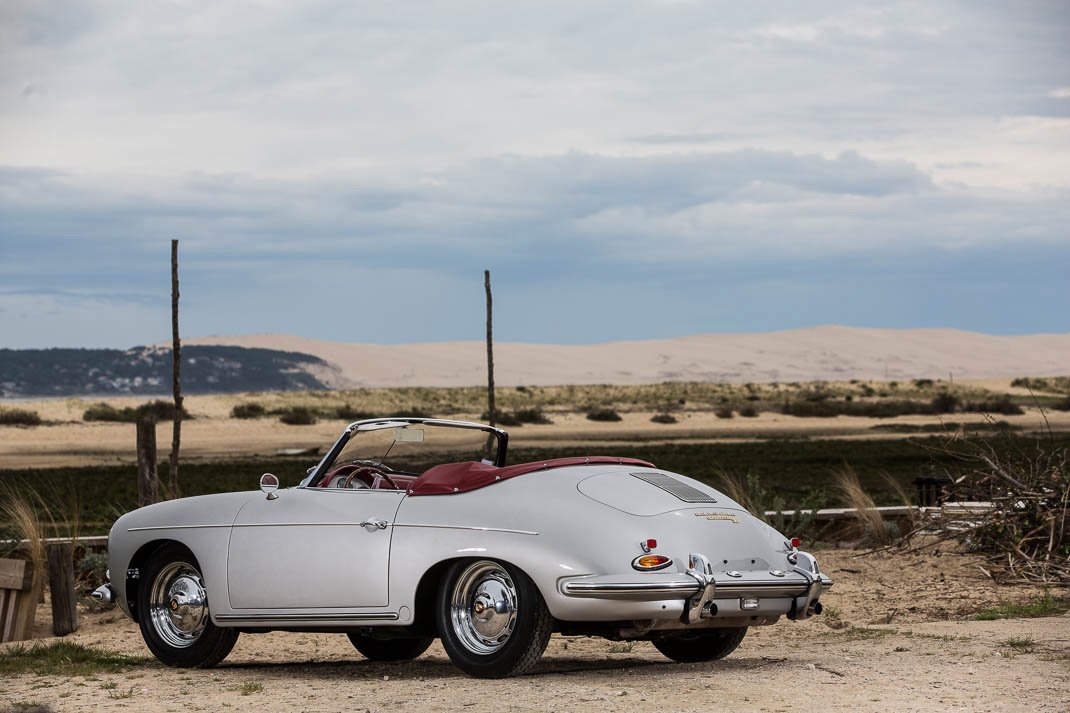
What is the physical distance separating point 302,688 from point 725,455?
109 feet

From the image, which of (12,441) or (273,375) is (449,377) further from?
(12,441)

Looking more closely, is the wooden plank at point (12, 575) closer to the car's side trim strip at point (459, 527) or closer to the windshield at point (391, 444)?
the windshield at point (391, 444)

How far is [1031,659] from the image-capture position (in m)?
9.28

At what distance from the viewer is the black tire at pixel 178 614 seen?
9875mm

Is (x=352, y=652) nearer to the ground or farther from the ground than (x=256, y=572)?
nearer to the ground

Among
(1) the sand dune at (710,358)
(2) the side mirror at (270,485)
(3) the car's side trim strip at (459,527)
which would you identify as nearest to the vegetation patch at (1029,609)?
(3) the car's side trim strip at (459,527)

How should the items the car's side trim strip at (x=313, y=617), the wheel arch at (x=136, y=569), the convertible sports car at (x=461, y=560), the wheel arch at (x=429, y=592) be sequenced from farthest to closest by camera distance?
the wheel arch at (x=136, y=569) → the car's side trim strip at (x=313, y=617) → the wheel arch at (x=429, y=592) → the convertible sports car at (x=461, y=560)

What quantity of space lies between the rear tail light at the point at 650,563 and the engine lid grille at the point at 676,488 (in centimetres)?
63

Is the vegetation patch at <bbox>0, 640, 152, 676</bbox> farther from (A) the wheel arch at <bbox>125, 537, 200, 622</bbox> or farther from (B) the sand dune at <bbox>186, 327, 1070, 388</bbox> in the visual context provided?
(B) the sand dune at <bbox>186, 327, 1070, 388</bbox>

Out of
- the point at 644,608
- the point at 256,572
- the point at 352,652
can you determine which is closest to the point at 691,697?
the point at 644,608

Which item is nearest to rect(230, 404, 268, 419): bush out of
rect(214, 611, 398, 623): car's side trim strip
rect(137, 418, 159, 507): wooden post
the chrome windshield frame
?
rect(137, 418, 159, 507): wooden post

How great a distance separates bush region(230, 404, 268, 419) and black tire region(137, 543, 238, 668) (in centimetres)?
6000

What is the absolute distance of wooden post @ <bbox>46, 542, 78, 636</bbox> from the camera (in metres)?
13.4

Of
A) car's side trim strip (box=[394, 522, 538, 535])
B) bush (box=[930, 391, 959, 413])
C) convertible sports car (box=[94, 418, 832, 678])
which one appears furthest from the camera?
bush (box=[930, 391, 959, 413])
